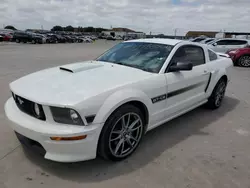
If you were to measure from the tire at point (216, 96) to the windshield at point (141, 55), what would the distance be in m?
1.70

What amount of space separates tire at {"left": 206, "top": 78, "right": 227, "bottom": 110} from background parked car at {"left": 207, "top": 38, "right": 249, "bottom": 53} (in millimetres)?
11119

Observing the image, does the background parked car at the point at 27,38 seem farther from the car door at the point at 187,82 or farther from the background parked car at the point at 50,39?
the car door at the point at 187,82

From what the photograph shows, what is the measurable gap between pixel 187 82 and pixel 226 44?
13.4 meters

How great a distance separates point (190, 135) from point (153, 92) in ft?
3.85

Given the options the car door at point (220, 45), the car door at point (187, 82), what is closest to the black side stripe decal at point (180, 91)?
the car door at point (187, 82)

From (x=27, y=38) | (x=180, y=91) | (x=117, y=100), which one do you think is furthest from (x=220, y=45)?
(x=27, y=38)

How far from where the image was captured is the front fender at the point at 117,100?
7.95 ft

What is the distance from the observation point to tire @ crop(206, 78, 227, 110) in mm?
4664

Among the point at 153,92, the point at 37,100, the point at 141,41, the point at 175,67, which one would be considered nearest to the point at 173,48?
the point at 175,67

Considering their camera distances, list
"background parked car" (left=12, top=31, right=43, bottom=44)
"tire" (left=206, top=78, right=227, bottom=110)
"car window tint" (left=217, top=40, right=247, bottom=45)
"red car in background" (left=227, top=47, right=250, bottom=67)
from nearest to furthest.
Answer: "tire" (left=206, top=78, right=227, bottom=110), "red car in background" (left=227, top=47, right=250, bottom=67), "car window tint" (left=217, top=40, right=247, bottom=45), "background parked car" (left=12, top=31, right=43, bottom=44)

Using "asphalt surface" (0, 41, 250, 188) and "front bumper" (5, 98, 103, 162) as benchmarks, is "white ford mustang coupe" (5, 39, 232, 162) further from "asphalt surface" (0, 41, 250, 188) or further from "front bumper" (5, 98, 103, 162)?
"asphalt surface" (0, 41, 250, 188)

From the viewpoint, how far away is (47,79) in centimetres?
289

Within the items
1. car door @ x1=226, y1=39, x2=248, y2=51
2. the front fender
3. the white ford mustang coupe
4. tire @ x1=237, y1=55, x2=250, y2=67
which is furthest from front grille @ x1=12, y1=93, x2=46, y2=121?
car door @ x1=226, y1=39, x2=248, y2=51

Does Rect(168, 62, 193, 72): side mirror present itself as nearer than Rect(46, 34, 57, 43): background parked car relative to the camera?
Yes
